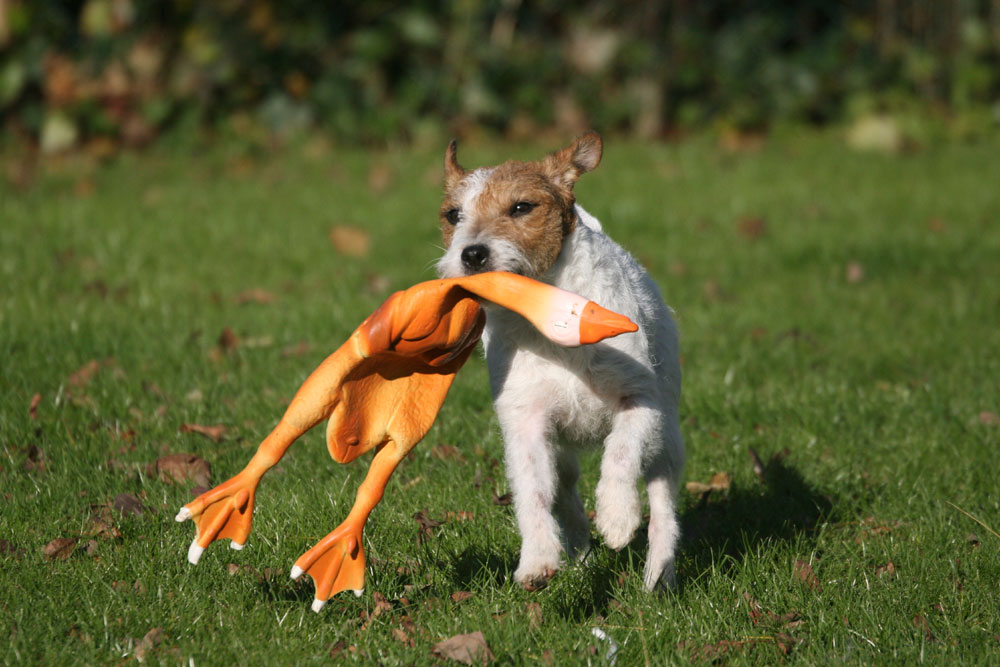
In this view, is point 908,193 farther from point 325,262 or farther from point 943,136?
point 325,262

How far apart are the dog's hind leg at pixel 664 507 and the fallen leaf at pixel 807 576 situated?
1.39 feet

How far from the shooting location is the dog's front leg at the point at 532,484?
344cm

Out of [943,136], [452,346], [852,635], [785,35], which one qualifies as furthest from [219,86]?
[852,635]

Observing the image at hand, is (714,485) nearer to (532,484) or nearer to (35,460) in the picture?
(532,484)

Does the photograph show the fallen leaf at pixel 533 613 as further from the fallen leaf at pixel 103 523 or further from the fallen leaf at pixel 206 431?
the fallen leaf at pixel 206 431

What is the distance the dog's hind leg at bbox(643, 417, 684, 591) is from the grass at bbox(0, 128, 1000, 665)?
0.34 ft

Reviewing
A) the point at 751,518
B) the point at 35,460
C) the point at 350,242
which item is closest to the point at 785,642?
the point at 751,518

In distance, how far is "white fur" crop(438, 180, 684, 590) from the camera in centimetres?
357

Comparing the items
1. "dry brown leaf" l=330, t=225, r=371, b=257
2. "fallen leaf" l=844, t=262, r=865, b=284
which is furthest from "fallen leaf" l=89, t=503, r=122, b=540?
"fallen leaf" l=844, t=262, r=865, b=284

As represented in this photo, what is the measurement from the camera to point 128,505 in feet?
13.8

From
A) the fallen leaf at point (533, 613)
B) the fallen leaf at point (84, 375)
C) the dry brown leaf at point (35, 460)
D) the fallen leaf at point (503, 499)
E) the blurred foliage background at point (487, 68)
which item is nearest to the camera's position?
the fallen leaf at point (533, 613)

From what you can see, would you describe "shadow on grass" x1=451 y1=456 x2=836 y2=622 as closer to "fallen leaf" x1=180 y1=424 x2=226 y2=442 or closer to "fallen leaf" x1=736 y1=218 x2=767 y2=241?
"fallen leaf" x1=180 y1=424 x2=226 y2=442

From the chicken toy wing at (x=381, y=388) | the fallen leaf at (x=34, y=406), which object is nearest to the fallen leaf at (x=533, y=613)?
Answer: the chicken toy wing at (x=381, y=388)

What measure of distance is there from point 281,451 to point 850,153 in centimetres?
1024
